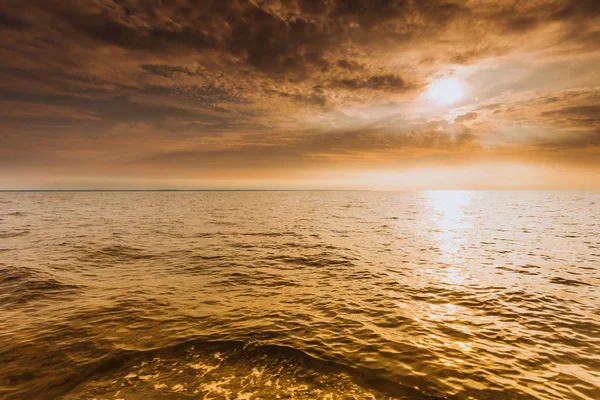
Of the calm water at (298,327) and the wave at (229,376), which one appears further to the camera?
the calm water at (298,327)

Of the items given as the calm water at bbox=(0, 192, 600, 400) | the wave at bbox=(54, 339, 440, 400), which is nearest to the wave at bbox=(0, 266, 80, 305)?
the calm water at bbox=(0, 192, 600, 400)

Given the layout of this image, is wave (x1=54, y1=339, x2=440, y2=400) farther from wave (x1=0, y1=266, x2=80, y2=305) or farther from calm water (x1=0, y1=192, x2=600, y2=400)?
wave (x1=0, y1=266, x2=80, y2=305)

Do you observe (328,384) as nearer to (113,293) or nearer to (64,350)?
(64,350)

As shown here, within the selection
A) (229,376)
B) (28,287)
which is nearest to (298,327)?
(229,376)

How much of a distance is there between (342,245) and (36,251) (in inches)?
1101

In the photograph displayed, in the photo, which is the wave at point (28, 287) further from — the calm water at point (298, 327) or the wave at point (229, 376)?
the wave at point (229, 376)

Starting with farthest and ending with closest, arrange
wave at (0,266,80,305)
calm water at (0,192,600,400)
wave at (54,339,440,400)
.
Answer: wave at (0,266,80,305) → calm water at (0,192,600,400) → wave at (54,339,440,400)

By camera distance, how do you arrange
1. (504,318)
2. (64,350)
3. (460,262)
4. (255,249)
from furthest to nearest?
(255,249)
(460,262)
(504,318)
(64,350)

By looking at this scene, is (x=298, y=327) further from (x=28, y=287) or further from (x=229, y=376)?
(x=28, y=287)

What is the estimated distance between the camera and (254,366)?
28.1ft

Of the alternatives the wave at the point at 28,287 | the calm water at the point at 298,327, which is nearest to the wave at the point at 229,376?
the calm water at the point at 298,327

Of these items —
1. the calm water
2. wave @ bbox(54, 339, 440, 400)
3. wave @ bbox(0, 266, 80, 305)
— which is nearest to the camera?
wave @ bbox(54, 339, 440, 400)

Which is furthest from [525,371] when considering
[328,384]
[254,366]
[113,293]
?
[113,293]

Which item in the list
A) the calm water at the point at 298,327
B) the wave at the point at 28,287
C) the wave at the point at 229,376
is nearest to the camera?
the wave at the point at 229,376
